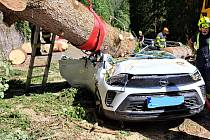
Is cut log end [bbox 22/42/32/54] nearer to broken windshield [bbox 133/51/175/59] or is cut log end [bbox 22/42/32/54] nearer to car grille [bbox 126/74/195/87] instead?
broken windshield [bbox 133/51/175/59]

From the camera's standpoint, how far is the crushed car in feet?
17.8

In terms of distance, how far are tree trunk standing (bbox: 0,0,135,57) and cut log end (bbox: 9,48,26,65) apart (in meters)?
5.56

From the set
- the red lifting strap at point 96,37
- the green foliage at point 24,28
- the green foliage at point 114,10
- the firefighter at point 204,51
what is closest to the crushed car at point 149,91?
the firefighter at point 204,51

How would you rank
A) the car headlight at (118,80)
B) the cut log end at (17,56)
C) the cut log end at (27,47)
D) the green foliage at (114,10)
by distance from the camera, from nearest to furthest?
the car headlight at (118,80) → the cut log end at (17,56) → the cut log end at (27,47) → the green foliage at (114,10)

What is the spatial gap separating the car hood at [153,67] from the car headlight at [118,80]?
3.3 inches

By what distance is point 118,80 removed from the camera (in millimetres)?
5574

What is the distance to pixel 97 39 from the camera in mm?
7609

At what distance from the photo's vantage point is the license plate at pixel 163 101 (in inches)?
212

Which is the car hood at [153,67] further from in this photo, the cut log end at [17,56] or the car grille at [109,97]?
the cut log end at [17,56]

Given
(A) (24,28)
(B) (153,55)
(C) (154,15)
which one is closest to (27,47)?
(A) (24,28)

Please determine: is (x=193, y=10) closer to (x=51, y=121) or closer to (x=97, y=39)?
(x=97, y=39)

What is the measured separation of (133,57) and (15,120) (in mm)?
2224

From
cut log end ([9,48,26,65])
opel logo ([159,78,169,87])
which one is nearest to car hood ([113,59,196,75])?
opel logo ([159,78,169,87])

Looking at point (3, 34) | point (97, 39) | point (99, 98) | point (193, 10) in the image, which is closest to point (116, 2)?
point (193, 10)
